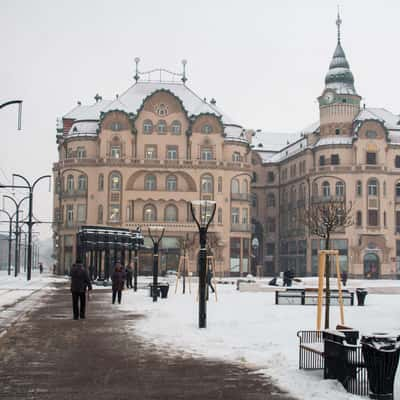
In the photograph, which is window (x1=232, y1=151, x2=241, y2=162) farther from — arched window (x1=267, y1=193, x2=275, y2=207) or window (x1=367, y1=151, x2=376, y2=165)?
arched window (x1=267, y1=193, x2=275, y2=207)

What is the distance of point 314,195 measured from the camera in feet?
259

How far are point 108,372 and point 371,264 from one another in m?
68.7

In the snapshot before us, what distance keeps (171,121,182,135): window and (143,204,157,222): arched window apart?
8.39m

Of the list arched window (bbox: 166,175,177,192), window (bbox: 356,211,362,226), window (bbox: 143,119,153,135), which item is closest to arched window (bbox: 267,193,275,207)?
window (bbox: 356,211,362,226)

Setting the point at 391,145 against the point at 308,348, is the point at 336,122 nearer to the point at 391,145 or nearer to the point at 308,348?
the point at 391,145

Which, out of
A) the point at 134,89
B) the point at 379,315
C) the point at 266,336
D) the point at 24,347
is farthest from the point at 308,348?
the point at 134,89

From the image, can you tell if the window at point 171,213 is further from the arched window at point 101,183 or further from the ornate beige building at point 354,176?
the ornate beige building at point 354,176

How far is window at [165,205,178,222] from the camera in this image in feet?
255

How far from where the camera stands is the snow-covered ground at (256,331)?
10.5 m

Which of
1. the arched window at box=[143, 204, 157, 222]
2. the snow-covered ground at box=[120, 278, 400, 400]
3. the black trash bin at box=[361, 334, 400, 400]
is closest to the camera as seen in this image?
the black trash bin at box=[361, 334, 400, 400]

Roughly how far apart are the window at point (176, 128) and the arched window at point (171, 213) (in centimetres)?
796

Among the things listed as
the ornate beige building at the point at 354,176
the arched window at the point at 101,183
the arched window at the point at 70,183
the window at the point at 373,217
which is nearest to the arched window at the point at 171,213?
the arched window at the point at 101,183

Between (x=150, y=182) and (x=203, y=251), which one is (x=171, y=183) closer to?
(x=150, y=182)

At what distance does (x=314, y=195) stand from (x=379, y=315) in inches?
2222
